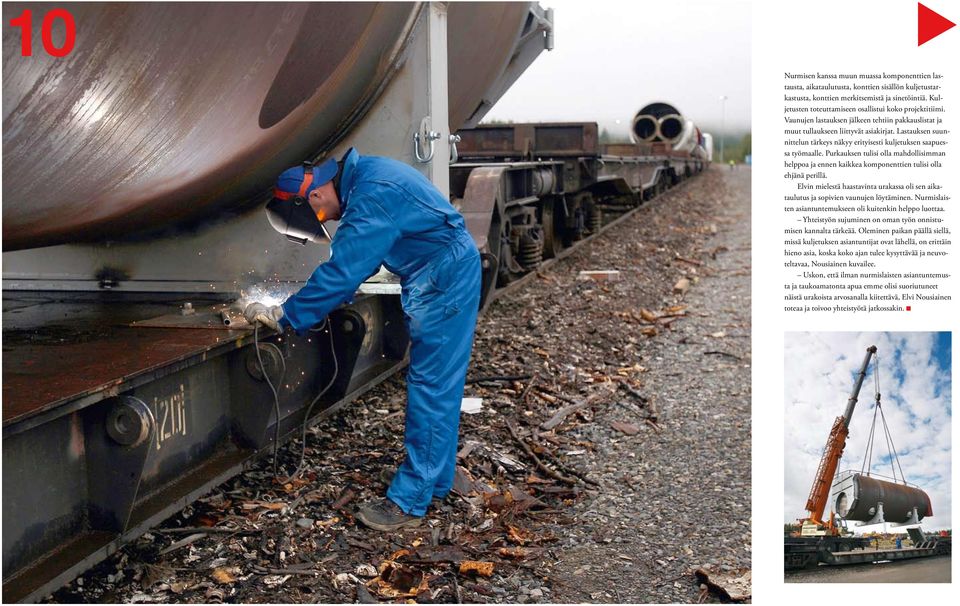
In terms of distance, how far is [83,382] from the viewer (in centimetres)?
299

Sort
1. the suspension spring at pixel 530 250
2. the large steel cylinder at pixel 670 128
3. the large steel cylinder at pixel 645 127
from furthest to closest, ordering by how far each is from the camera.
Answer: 1. the large steel cylinder at pixel 670 128
2. the large steel cylinder at pixel 645 127
3. the suspension spring at pixel 530 250

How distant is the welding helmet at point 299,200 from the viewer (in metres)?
3.90

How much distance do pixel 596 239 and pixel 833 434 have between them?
11350mm

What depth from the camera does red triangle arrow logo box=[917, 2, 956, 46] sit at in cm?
329

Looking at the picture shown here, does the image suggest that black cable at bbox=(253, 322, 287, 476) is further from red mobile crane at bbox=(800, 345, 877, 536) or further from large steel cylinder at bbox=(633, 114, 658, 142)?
large steel cylinder at bbox=(633, 114, 658, 142)

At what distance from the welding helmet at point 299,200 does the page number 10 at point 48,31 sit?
1.07 meters

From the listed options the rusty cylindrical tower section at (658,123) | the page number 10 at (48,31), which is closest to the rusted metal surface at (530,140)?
the page number 10 at (48,31)

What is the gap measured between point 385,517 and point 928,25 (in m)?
3.00

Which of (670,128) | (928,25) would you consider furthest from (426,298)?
(670,128)

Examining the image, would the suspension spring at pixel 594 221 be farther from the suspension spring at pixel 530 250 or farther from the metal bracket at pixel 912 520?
the metal bracket at pixel 912 520

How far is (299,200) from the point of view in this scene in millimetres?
4039

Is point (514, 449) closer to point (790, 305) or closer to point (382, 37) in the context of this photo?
point (790, 305)

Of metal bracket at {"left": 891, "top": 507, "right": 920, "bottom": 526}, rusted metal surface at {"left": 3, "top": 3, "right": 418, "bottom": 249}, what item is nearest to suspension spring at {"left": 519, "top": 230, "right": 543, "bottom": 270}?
rusted metal surface at {"left": 3, "top": 3, "right": 418, "bottom": 249}

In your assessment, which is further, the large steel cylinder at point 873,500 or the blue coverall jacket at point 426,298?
the blue coverall jacket at point 426,298
